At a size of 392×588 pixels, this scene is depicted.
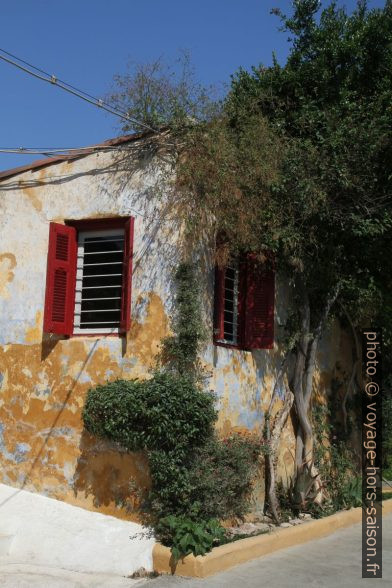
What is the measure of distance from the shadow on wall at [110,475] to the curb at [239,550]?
89 cm

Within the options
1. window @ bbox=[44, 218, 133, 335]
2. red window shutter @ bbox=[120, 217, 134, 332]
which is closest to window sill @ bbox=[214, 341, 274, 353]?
red window shutter @ bbox=[120, 217, 134, 332]

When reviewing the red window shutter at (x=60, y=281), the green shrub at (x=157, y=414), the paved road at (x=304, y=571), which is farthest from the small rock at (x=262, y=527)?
the red window shutter at (x=60, y=281)

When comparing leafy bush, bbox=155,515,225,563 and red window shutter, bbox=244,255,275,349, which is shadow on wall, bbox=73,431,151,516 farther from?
red window shutter, bbox=244,255,275,349

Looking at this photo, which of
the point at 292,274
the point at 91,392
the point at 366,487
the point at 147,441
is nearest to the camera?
the point at 147,441

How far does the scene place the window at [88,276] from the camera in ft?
29.1

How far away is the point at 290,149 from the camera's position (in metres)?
9.46

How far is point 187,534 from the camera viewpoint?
23.8 feet

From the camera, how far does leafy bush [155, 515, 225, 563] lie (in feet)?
23.4

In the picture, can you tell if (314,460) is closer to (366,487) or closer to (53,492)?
(366,487)

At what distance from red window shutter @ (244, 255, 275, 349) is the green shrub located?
1675 mm

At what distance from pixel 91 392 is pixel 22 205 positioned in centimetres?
314

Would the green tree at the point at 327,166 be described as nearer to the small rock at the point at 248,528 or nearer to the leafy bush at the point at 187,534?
the small rock at the point at 248,528

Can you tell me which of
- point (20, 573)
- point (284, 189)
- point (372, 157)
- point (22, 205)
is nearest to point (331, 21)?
point (372, 157)

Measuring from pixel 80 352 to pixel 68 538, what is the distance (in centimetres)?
235
